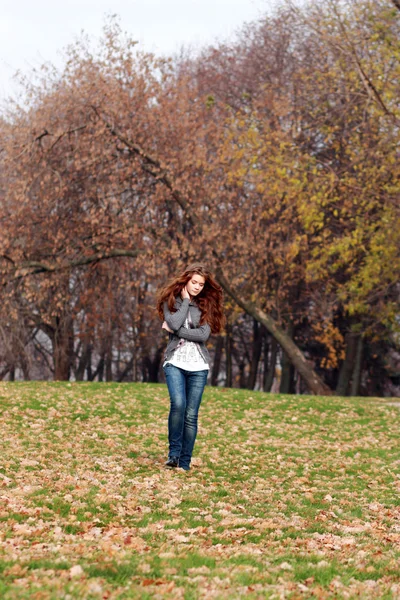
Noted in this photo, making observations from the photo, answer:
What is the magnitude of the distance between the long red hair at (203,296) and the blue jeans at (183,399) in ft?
1.95

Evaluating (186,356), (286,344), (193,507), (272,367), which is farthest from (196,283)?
(272,367)

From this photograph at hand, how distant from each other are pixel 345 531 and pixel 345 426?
915cm

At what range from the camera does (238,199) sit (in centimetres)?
2912

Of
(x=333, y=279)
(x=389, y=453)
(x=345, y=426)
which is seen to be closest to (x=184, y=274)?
(x=389, y=453)

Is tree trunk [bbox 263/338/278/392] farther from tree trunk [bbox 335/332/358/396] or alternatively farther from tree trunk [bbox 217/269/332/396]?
tree trunk [bbox 217/269/332/396]

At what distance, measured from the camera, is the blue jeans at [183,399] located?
347 inches

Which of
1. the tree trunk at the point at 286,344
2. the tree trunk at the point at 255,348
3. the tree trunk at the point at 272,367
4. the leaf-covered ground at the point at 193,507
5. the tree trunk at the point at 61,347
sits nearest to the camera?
the leaf-covered ground at the point at 193,507

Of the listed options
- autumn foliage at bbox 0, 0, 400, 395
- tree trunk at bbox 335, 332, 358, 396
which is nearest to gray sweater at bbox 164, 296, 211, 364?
autumn foliage at bbox 0, 0, 400, 395

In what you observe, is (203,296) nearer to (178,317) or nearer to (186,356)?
(178,317)

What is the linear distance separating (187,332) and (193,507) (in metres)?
2.00

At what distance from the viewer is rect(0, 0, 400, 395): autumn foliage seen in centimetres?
2250

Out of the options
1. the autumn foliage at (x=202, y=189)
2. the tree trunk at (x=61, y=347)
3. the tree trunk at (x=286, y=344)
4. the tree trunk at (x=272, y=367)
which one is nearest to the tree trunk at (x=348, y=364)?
the autumn foliage at (x=202, y=189)

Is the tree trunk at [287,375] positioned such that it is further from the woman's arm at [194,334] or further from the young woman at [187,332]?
the woman's arm at [194,334]

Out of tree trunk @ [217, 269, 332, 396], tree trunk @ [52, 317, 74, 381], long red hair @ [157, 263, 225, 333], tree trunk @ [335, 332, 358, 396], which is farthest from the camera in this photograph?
tree trunk @ [335, 332, 358, 396]
